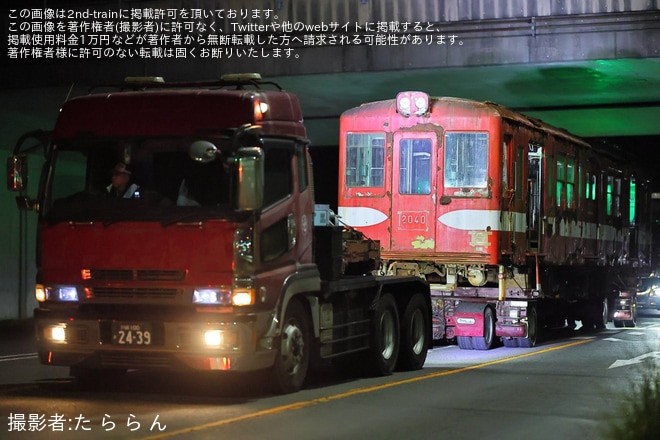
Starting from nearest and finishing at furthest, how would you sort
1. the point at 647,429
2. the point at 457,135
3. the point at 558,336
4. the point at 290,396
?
the point at 647,429 → the point at 290,396 → the point at 457,135 → the point at 558,336

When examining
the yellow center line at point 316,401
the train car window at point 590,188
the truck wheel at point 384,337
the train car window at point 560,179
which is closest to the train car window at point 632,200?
the train car window at point 590,188

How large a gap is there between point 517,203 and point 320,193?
950 inches

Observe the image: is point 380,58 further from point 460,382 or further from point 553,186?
point 460,382

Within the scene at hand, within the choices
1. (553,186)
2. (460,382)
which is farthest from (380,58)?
(460,382)

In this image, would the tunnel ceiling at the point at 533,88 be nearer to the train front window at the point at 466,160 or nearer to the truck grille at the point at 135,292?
the train front window at the point at 466,160

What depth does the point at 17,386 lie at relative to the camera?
1416 centimetres

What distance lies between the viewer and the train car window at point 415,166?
21.4 meters

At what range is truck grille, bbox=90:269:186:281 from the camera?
12.5 metres

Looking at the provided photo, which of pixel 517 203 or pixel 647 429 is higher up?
pixel 517 203

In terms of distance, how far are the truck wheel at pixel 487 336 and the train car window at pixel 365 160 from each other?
2.97m

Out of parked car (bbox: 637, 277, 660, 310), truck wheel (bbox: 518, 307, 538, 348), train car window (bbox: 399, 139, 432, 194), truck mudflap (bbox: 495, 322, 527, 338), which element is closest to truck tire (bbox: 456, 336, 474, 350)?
truck mudflap (bbox: 495, 322, 527, 338)

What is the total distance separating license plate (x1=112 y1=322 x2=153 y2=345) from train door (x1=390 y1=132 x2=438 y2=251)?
31.5ft

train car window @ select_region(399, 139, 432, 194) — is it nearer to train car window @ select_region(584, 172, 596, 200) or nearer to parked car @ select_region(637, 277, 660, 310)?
train car window @ select_region(584, 172, 596, 200)

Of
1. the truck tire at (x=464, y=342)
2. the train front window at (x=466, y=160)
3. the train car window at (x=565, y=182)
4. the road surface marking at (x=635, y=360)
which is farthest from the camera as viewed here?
the train car window at (x=565, y=182)
